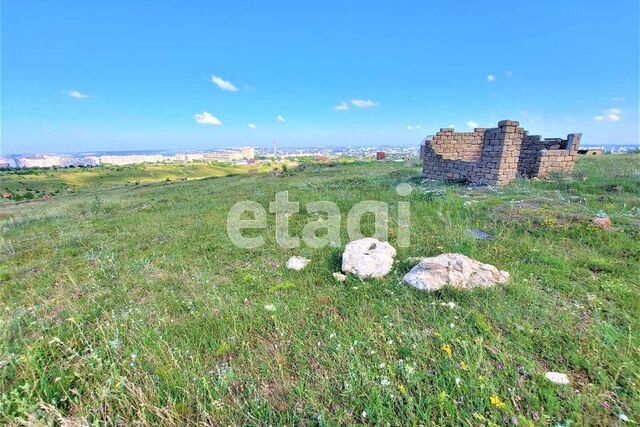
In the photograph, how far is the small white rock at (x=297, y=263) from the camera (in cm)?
437

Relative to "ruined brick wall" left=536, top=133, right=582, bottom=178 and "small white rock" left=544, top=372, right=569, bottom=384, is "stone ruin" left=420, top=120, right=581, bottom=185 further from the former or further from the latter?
"small white rock" left=544, top=372, right=569, bottom=384

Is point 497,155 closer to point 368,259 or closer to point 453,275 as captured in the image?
point 453,275

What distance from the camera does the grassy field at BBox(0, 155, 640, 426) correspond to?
6.41 ft

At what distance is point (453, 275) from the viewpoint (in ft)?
11.1

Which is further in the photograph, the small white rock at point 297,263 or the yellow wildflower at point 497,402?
the small white rock at point 297,263

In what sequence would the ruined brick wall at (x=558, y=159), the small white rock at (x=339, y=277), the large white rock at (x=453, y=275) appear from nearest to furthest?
1. the large white rock at (x=453, y=275)
2. the small white rock at (x=339, y=277)
3. the ruined brick wall at (x=558, y=159)

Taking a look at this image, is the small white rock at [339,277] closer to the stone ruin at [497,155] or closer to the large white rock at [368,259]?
the large white rock at [368,259]

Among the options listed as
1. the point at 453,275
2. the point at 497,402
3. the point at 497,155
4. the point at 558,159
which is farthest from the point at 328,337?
the point at 558,159

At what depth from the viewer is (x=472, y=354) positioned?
231cm

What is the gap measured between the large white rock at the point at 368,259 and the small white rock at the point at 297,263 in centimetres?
72

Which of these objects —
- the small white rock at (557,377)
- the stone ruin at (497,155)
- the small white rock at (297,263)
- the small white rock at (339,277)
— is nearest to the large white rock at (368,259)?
the small white rock at (339,277)

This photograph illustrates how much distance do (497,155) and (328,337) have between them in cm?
970

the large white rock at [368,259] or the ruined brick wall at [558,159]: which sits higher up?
the ruined brick wall at [558,159]

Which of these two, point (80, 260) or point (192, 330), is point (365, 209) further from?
point (80, 260)
